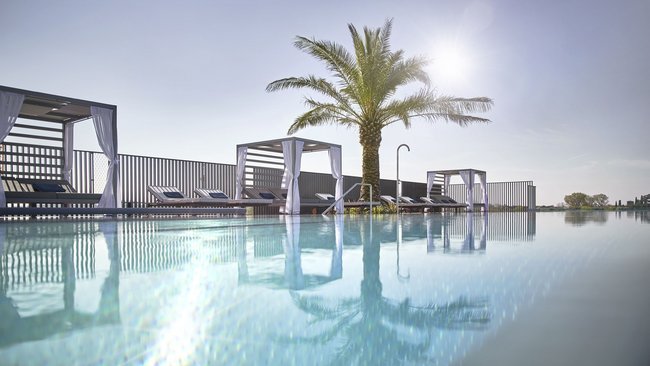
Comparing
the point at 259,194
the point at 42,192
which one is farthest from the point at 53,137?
the point at 259,194

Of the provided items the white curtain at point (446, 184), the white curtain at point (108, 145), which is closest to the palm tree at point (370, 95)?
the white curtain at point (108, 145)

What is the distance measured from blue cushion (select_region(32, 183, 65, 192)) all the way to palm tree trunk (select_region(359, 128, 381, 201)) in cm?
870

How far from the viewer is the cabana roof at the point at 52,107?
857 cm

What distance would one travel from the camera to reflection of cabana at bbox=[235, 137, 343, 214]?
12.7 metres

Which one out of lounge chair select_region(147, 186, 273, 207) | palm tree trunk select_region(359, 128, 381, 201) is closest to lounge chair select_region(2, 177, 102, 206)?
lounge chair select_region(147, 186, 273, 207)

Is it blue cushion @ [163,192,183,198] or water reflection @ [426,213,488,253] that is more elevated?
blue cushion @ [163,192,183,198]

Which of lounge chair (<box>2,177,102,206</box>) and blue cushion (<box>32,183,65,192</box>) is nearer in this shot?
lounge chair (<box>2,177,102,206</box>)

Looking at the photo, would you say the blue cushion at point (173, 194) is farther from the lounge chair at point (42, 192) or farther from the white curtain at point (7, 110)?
the white curtain at point (7, 110)

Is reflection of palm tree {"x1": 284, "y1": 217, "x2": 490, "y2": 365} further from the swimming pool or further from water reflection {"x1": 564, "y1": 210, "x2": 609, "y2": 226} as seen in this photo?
water reflection {"x1": 564, "y1": 210, "x2": 609, "y2": 226}

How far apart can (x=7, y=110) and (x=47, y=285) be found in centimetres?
841

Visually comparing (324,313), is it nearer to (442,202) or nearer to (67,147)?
(67,147)

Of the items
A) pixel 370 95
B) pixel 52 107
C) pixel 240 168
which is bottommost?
pixel 240 168

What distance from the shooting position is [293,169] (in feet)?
41.6

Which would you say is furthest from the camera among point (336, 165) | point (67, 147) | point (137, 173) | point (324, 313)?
point (336, 165)
